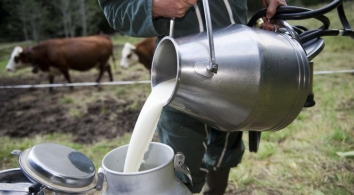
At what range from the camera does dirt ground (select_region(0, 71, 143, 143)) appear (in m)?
2.91

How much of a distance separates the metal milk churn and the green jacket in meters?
0.20

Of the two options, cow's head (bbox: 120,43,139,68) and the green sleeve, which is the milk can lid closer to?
the green sleeve

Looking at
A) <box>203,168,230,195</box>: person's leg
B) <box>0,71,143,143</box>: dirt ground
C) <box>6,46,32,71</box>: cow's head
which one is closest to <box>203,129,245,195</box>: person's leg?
<box>203,168,230,195</box>: person's leg

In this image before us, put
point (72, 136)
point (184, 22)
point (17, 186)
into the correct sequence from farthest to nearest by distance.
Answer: point (72, 136)
point (184, 22)
point (17, 186)

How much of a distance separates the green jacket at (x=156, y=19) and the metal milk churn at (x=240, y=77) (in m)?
0.20

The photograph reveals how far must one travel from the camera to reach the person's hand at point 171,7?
0.92 metres

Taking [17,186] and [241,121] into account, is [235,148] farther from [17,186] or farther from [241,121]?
[17,186]

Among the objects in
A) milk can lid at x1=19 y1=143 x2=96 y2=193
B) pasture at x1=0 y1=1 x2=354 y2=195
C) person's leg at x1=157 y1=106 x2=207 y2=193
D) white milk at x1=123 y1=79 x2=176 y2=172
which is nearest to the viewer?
milk can lid at x1=19 y1=143 x2=96 y2=193

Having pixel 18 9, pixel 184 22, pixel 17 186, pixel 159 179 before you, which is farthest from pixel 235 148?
pixel 18 9

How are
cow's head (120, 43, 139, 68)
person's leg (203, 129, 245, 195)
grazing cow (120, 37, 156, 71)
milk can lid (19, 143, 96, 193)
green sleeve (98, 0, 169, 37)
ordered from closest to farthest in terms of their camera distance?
milk can lid (19, 143, 96, 193) < green sleeve (98, 0, 169, 37) < person's leg (203, 129, 245, 195) < grazing cow (120, 37, 156, 71) < cow's head (120, 43, 139, 68)

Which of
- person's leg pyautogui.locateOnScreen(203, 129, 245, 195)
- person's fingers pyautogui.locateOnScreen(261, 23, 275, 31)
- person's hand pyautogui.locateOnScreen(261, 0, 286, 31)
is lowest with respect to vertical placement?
person's leg pyautogui.locateOnScreen(203, 129, 245, 195)

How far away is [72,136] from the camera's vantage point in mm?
2820

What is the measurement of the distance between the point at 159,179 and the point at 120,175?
9cm

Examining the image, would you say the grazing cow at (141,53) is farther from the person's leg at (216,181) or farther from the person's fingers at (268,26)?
the person's fingers at (268,26)
